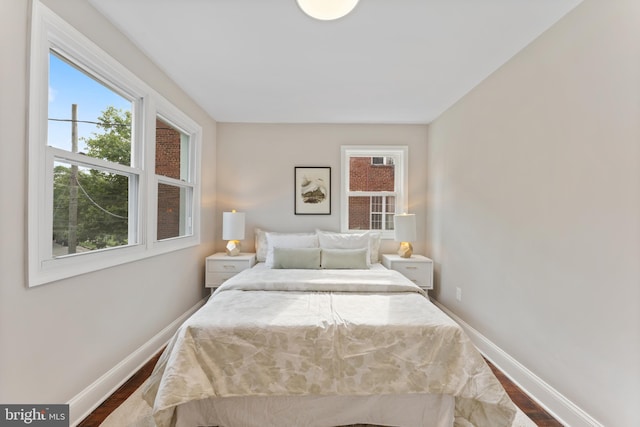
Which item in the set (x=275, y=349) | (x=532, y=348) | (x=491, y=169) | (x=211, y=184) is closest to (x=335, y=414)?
(x=275, y=349)

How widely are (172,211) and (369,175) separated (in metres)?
2.48

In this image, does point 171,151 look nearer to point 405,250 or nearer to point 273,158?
point 273,158

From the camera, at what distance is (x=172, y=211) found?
292cm

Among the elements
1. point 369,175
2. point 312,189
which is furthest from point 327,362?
point 369,175

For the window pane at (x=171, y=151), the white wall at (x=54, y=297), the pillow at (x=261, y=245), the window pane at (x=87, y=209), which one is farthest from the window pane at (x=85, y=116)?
the pillow at (x=261, y=245)

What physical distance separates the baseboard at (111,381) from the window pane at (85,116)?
1.43m

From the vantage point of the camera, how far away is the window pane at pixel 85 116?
164 cm

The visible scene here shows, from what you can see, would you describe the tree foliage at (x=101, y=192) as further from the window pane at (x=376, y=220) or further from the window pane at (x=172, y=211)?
the window pane at (x=376, y=220)

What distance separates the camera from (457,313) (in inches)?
123

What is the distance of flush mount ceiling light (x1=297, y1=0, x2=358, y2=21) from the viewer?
5.62ft

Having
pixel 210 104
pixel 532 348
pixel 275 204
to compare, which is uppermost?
pixel 210 104

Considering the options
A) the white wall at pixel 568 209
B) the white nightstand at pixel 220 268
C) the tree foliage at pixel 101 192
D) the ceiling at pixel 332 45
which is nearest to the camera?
the white wall at pixel 568 209

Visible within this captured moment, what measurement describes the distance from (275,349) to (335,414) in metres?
0.49

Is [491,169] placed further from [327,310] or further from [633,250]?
[327,310]
